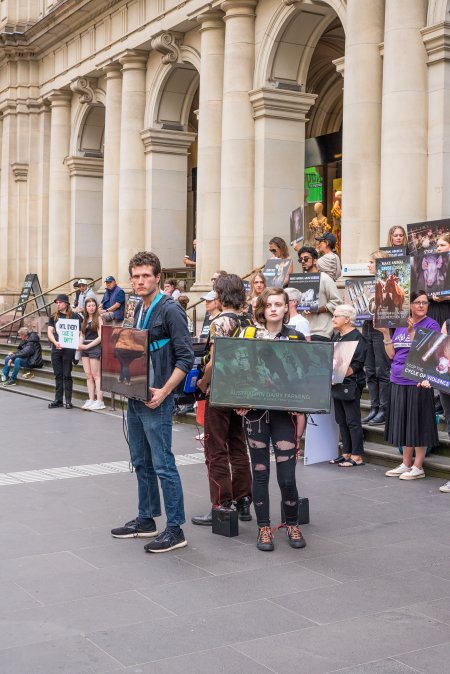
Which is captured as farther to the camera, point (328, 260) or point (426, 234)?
point (328, 260)

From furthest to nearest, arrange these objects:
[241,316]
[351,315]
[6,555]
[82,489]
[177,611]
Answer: [351,315] → [82,489] → [241,316] → [6,555] → [177,611]

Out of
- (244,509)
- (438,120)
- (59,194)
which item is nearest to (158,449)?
(244,509)

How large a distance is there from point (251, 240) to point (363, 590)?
13.1 meters

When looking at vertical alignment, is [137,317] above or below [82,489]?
above

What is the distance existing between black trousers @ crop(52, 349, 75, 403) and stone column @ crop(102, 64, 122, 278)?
26.1 feet

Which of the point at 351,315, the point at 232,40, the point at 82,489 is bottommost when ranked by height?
the point at 82,489

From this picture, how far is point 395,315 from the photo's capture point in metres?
9.01

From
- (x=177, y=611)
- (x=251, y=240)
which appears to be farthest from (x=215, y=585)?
(x=251, y=240)

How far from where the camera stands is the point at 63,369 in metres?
15.8

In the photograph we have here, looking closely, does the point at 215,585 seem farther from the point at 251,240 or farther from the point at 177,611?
the point at 251,240

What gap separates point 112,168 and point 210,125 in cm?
542

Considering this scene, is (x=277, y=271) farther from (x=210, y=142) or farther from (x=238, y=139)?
(x=210, y=142)

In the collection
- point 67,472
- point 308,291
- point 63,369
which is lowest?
point 67,472

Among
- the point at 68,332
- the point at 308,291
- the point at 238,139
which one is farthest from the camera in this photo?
the point at 238,139
